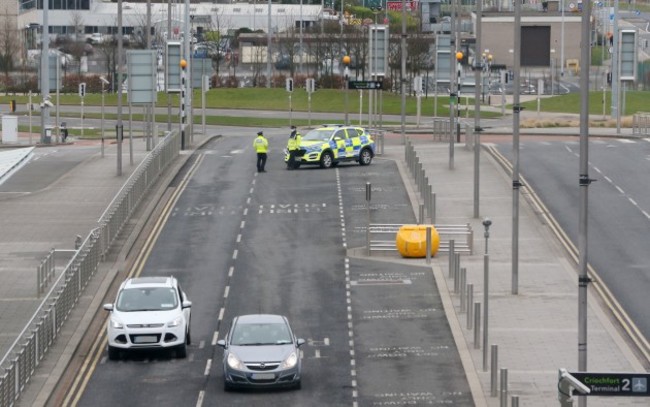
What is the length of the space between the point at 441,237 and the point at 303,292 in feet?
24.1

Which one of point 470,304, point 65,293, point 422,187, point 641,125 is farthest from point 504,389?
point 641,125

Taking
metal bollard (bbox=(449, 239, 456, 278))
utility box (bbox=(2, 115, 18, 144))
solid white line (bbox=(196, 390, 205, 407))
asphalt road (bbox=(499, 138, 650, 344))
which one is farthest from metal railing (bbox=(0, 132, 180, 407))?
utility box (bbox=(2, 115, 18, 144))

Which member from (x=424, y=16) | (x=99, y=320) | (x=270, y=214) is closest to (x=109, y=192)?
(x=270, y=214)

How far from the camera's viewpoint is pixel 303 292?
3878 cm

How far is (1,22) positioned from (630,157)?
9222cm

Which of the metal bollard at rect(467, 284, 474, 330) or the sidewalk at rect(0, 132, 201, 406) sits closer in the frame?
the sidewalk at rect(0, 132, 201, 406)

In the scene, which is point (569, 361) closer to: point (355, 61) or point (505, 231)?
point (505, 231)

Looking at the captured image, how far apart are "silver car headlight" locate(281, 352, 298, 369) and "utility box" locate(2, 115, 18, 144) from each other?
49.6 metres

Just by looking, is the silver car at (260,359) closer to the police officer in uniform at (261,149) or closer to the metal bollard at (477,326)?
the metal bollard at (477,326)

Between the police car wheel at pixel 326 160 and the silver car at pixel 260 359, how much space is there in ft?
100.0

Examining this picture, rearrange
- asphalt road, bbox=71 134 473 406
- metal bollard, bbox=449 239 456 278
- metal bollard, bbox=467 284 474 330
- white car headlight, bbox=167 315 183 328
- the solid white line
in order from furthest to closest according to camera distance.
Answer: metal bollard, bbox=449 239 456 278 → metal bollard, bbox=467 284 474 330 → white car headlight, bbox=167 315 183 328 → asphalt road, bbox=71 134 473 406 → the solid white line

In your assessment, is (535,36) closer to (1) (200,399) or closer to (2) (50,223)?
(2) (50,223)

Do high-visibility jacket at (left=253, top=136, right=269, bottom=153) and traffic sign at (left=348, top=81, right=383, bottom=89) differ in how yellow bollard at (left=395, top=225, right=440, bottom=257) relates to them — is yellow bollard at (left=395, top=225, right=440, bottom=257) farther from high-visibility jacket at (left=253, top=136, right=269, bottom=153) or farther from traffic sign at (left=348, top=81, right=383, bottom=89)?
traffic sign at (left=348, top=81, right=383, bottom=89)

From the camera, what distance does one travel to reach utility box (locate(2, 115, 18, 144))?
7638 centimetres
